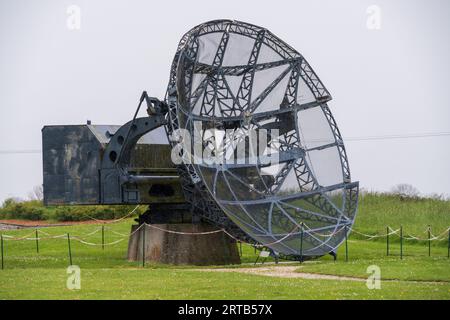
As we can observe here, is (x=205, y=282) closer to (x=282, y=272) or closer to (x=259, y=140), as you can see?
(x=282, y=272)

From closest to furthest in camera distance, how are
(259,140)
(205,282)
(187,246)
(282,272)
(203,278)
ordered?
(205,282), (203,278), (282,272), (187,246), (259,140)

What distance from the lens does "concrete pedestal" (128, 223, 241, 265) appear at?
121 ft

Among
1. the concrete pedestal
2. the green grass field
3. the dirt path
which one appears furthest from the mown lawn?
the concrete pedestal

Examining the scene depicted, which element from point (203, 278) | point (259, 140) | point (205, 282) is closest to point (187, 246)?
point (259, 140)

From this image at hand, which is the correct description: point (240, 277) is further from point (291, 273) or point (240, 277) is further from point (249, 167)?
point (249, 167)

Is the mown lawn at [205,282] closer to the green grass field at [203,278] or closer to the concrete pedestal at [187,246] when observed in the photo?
the green grass field at [203,278]

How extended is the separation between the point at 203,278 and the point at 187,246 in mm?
7531

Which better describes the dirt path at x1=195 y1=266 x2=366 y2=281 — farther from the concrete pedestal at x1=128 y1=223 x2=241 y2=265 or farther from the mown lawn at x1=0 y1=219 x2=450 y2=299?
the concrete pedestal at x1=128 y1=223 x2=241 y2=265

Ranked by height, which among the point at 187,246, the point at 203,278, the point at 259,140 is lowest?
the point at 203,278

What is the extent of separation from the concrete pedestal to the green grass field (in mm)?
944

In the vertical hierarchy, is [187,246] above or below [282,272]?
above

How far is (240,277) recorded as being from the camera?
2983 centimetres

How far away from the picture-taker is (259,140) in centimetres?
3906

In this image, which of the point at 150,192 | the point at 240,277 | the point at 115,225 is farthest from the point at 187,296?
the point at 115,225
